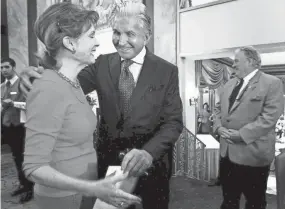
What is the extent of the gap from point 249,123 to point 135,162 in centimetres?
79

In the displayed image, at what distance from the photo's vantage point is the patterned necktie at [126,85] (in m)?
1.04

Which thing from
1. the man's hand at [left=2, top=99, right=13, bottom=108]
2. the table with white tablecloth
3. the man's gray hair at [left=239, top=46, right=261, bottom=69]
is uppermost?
the man's gray hair at [left=239, top=46, right=261, bottom=69]

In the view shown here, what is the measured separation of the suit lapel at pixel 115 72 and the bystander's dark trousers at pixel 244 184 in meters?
0.84

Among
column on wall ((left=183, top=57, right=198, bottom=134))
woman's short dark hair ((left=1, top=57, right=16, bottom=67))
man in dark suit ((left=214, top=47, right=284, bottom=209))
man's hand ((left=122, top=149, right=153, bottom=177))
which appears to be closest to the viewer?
man's hand ((left=122, top=149, right=153, bottom=177))

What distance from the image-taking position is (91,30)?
78 centimetres

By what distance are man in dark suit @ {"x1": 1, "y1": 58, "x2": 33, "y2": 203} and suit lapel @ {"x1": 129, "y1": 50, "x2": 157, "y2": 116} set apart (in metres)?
0.42

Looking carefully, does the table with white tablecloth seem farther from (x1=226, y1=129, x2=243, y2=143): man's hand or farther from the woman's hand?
the woman's hand

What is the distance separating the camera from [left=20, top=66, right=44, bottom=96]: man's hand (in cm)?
74

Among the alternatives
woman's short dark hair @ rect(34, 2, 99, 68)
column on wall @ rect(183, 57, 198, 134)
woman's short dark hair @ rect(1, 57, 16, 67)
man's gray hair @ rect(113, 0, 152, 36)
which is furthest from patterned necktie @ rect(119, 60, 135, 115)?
column on wall @ rect(183, 57, 198, 134)

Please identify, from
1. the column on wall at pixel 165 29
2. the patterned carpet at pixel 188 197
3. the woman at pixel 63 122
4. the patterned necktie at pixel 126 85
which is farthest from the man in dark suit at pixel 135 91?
the patterned carpet at pixel 188 197

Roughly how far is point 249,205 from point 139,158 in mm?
951

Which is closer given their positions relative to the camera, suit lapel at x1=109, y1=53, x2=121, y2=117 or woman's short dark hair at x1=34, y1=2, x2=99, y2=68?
woman's short dark hair at x1=34, y1=2, x2=99, y2=68

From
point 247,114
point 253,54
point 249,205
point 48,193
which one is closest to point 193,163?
point 249,205

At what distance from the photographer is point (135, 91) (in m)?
1.03
